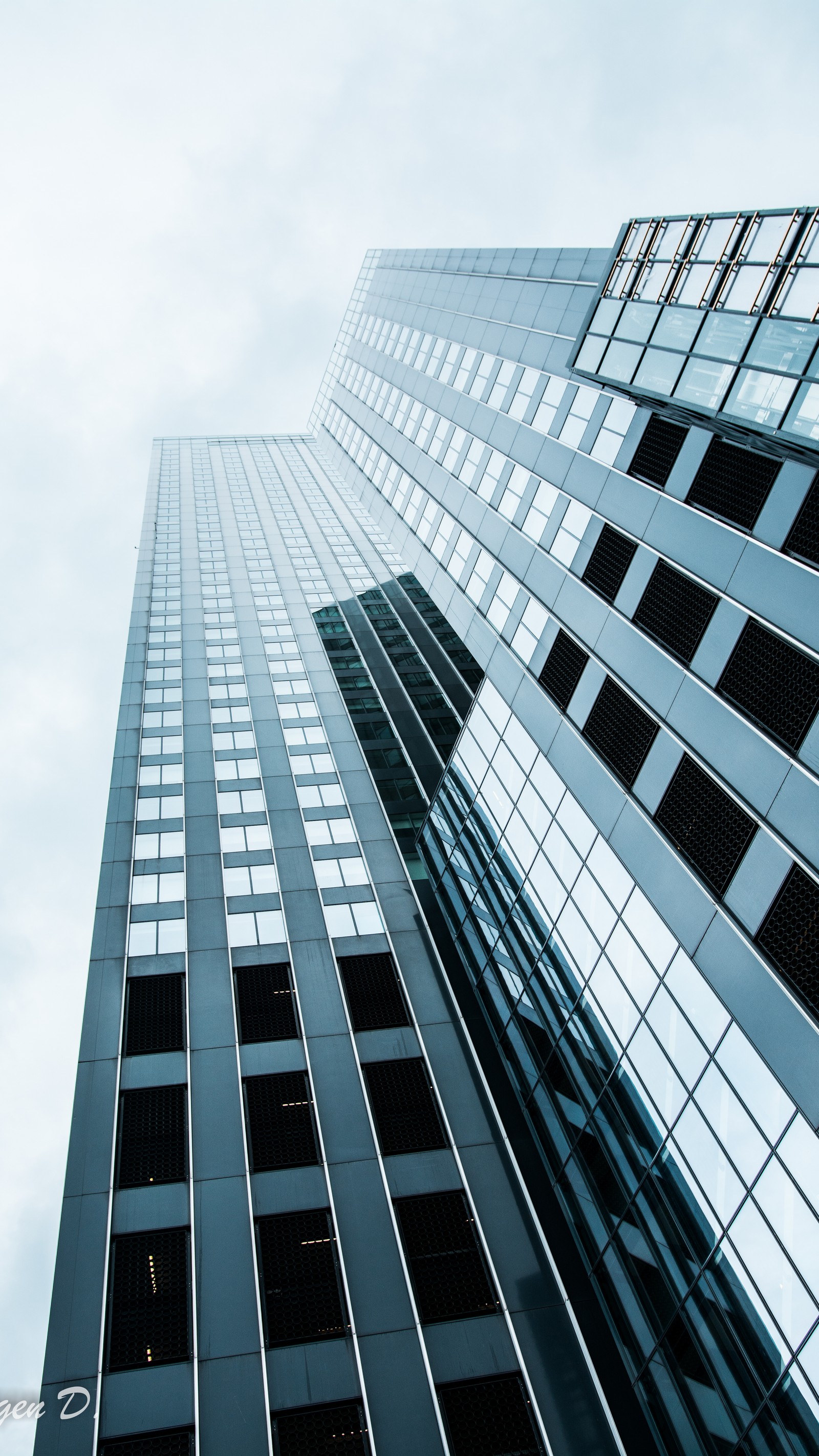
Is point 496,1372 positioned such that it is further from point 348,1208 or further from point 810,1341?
point 810,1341

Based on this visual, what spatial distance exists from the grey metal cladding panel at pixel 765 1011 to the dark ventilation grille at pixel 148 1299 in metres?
15.3

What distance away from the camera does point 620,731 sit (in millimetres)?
23375

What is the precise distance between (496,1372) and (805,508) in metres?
21.7

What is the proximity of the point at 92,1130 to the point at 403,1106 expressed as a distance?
9.18m

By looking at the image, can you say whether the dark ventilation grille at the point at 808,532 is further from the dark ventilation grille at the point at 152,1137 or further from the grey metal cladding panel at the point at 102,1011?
the grey metal cladding panel at the point at 102,1011

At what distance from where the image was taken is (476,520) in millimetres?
36812

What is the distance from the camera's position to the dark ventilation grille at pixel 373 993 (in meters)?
28.0

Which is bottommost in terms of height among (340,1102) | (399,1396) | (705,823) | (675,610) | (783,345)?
(399,1396)

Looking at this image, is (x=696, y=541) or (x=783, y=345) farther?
(x=696, y=541)

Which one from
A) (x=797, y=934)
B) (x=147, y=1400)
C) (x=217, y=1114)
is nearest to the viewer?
(x=797, y=934)

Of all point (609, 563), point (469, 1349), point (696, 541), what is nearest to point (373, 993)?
point (469, 1349)

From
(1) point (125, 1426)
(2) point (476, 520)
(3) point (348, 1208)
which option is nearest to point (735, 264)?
(2) point (476, 520)

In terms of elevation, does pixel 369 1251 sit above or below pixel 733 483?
below

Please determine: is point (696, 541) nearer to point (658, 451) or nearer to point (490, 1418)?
point (658, 451)
